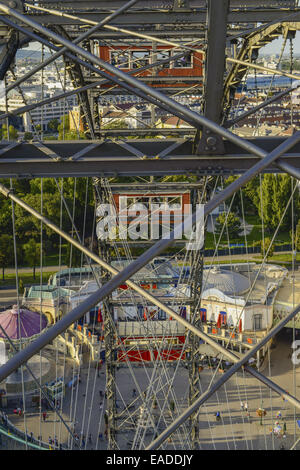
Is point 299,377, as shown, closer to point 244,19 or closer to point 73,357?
point 73,357

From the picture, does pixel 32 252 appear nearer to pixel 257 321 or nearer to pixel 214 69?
pixel 257 321

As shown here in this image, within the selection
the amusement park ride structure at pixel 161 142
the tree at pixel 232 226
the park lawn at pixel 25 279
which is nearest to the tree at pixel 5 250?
the park lawn at pixel 25 279

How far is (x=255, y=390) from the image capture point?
17.1 meters

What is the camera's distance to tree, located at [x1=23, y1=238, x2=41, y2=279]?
2516 cm

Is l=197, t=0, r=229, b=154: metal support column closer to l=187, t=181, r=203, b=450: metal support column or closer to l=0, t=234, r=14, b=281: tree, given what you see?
l=187, t=181, r=203, b=450: metal support column

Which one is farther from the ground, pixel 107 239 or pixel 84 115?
pixel 84 115

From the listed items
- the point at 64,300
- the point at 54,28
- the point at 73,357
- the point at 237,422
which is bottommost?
the point at 237,422

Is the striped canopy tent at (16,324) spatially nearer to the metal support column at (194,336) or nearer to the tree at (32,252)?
the tree at (32,252)

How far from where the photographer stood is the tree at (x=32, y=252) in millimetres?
25156

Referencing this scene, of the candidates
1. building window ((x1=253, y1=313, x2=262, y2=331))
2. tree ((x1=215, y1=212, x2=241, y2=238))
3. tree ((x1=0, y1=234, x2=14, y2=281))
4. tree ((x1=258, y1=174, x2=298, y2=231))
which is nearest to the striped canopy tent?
building window ((x1=253, y1=313, x2=262, y2=331))
